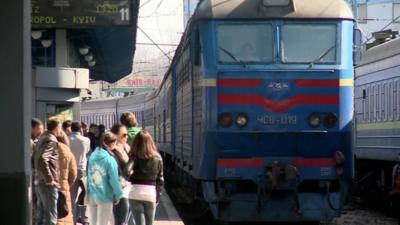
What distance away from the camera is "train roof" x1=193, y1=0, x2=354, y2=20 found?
11227mm

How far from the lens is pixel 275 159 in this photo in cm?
1103

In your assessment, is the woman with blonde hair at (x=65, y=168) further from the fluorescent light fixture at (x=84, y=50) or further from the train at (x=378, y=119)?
the fluorescent light fixture at (x=84, y=50)

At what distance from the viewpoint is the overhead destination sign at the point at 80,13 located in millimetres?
15328

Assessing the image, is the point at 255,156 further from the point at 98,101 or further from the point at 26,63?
the point at 98,101

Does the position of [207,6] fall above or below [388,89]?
above

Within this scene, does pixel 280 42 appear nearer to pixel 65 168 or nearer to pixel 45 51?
pixel 65 168

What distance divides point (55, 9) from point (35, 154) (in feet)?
20.7

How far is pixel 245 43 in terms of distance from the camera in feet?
36.9

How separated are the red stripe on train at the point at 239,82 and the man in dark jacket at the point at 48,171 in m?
2.45

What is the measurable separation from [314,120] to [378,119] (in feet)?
20.9

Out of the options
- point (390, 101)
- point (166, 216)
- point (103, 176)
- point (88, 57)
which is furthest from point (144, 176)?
point (88, 57)

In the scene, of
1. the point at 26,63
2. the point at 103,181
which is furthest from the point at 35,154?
the point at 26,63

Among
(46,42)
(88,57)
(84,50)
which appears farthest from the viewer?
(88,57)

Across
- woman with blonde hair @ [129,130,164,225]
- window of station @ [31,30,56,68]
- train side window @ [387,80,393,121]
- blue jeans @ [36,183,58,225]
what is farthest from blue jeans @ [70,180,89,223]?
window of station @ [31,30,56,68]
